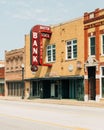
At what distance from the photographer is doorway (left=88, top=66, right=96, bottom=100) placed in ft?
132

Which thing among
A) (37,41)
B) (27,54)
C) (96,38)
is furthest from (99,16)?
(27,54)

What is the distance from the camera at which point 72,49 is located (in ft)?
144

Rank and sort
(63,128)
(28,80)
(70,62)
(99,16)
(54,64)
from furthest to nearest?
(28,80)
(54,64)
(70,62)
(99,16)
(63,128)

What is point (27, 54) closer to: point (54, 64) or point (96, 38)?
point (54, 64)

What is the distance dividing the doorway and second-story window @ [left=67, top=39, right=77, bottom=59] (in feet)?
11.8

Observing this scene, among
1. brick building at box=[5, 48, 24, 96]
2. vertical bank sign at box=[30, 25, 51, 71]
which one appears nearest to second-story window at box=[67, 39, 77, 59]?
vertical bank sign at box=[30, 25, 51, 71]

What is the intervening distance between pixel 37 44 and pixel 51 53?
2611mm

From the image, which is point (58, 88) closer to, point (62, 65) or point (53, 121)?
point (62, 65)

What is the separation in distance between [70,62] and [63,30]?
4196mm

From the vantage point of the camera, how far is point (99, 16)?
3925 cm

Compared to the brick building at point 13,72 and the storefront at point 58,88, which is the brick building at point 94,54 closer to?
the storefront at point 58,88

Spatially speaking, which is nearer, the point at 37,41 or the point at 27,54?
the point at 37,41

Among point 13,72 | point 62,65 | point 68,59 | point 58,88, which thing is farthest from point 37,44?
point 13,72

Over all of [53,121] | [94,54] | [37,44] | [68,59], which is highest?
[37,44]
